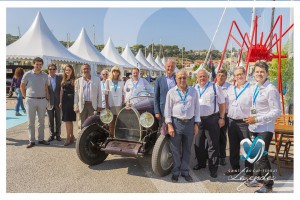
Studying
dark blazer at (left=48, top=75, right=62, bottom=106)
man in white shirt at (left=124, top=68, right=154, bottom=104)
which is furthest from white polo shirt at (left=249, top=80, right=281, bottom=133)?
dark blazer at (left=48, top=75, right=62, bottom=106)

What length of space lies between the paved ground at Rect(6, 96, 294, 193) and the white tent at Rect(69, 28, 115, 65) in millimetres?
12830

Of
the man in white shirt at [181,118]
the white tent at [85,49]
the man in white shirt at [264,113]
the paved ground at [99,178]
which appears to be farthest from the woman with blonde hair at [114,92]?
the white tent at [85,49]

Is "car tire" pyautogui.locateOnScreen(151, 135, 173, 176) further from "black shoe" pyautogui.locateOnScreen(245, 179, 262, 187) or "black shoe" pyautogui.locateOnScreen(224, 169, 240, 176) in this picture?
"black shoe" pyautogui.locateOnScreen(245, 179, 262, 187)

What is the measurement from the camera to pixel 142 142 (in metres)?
3.79

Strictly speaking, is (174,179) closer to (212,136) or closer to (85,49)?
(212,136)

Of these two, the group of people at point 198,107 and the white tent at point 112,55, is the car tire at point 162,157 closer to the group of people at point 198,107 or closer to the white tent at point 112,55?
the group of people at point 198,107

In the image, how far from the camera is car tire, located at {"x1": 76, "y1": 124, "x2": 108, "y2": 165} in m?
4.05

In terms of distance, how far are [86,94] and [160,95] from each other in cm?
168
